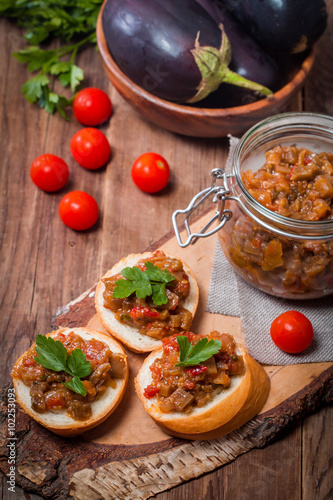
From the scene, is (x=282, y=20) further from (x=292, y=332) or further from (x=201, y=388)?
(x=201, y=388)

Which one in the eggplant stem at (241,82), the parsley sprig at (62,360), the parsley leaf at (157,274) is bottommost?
the parsley sprig at (62,360)

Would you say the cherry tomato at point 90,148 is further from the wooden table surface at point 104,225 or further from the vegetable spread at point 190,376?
the vegetable spread at point 190,376

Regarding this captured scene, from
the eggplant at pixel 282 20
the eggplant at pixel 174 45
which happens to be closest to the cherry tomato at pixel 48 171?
the eggplant at pixel 174 45

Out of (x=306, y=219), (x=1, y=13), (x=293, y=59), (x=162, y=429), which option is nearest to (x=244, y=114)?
(x=293, y=59)

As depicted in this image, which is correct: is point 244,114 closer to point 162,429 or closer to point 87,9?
point 87,9

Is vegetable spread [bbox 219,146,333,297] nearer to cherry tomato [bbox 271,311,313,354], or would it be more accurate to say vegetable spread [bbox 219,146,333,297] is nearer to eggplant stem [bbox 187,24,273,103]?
cherry tomato [bbox 271,311,313,354]

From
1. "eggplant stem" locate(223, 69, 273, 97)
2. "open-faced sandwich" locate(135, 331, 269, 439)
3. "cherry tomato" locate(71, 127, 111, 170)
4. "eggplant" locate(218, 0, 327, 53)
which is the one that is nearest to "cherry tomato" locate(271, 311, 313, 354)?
"open-faced sandwich" locate(135, 331, 269, 439)

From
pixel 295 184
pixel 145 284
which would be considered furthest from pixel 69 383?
pixel 295 184
